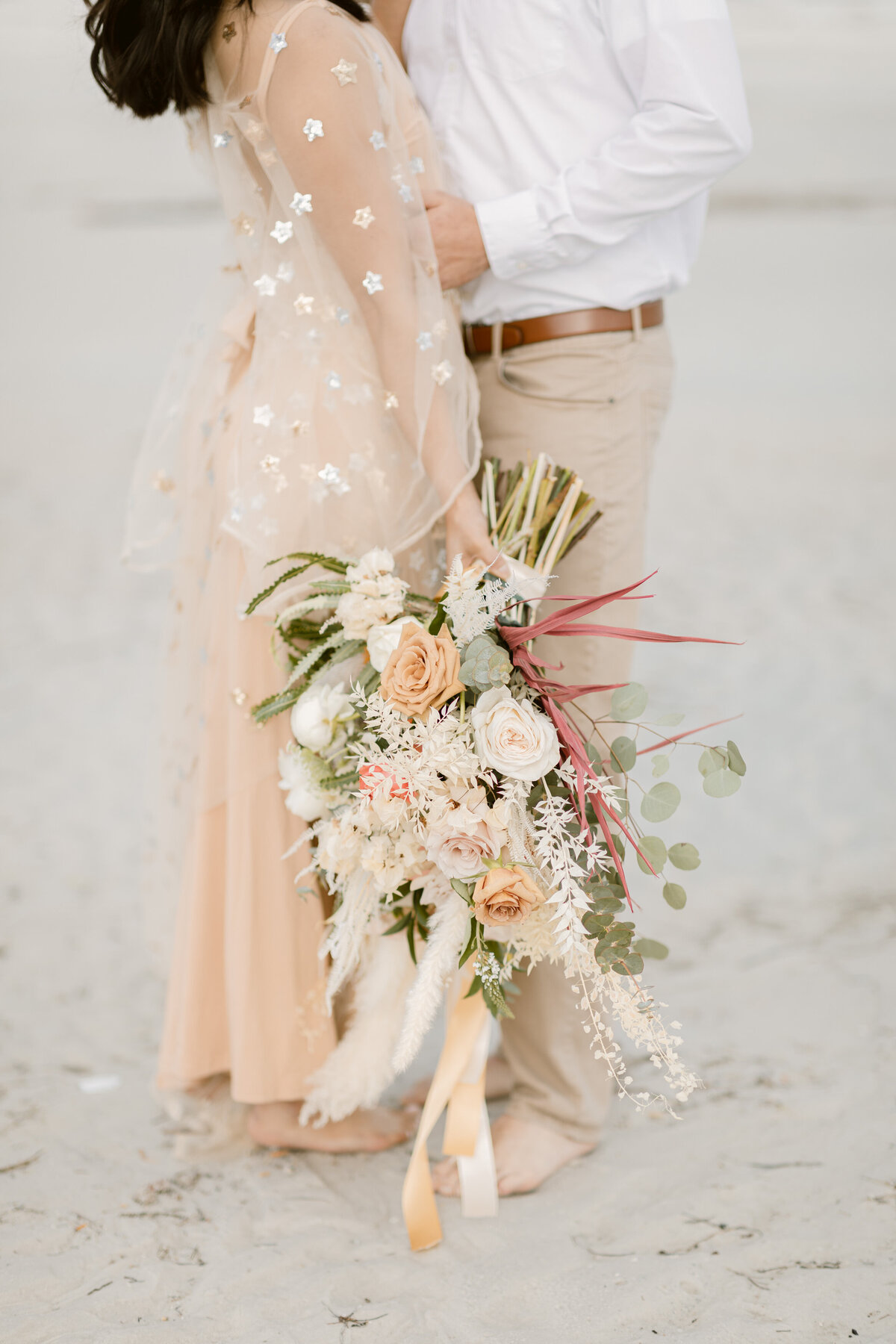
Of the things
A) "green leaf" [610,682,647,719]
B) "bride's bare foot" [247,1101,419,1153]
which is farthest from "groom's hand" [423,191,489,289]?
"bride's bare foot" [247,1101,419,1153]

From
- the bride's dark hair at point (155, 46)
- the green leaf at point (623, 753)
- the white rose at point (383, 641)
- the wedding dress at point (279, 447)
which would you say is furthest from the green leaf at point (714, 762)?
the bride's dark hair at point (155, 46)

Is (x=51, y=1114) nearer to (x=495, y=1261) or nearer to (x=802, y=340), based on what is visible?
(x=495, y=1261)

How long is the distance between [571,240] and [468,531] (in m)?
0.48

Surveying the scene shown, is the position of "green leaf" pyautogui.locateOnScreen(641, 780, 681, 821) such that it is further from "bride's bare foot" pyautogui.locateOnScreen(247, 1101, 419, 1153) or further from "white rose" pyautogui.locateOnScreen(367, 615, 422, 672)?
"bride's bare foot" pyautogui.locateOnScreen(247, 1101, 419, 1153)

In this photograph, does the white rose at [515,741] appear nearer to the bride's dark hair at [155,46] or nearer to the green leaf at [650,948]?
the green leaf at [650,948]

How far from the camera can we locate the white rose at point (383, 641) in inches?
64.4

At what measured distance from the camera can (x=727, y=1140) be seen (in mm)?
2076

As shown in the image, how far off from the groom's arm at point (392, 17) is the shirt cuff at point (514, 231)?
0.40 meters

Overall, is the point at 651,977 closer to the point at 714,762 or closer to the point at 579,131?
the point at 714,762

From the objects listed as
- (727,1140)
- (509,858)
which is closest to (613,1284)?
(727,1140)

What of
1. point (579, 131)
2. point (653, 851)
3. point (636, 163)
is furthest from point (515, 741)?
point (579, 131)

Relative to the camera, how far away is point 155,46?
5.65 feet

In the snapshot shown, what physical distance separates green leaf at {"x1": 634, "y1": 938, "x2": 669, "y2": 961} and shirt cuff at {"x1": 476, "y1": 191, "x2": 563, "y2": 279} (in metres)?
1.06

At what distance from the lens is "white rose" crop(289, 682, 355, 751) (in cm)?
171
